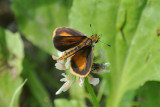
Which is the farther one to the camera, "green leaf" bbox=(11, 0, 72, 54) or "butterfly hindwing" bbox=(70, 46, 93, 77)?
"green leaf" bbox=(11, 0, 72, 54)

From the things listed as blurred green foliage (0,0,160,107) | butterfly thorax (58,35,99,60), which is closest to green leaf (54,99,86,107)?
blurred green foliage (0,0,160,107)

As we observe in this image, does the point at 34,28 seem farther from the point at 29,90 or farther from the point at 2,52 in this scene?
the point at 29,90

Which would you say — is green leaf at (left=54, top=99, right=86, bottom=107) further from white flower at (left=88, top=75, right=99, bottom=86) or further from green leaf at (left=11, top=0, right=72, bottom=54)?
green leaf at (left=11, top=0, right=72, bottom=54)

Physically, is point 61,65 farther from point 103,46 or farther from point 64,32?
point 103,46

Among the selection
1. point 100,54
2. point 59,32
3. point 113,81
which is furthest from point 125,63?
point 59,32

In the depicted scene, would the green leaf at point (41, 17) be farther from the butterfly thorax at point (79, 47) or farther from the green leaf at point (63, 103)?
the butterfly thorax at point (79, 47)

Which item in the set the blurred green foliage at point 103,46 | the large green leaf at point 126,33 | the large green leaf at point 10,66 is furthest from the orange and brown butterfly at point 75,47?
the large green leaf at point 10,66
